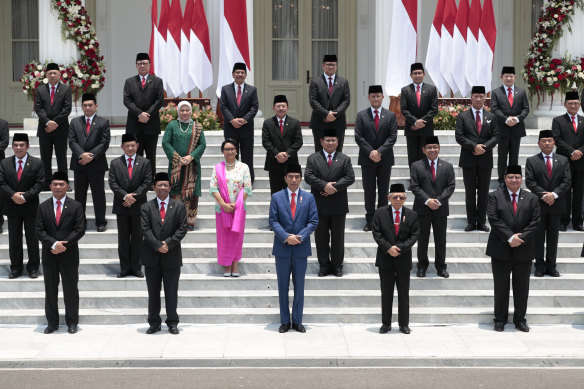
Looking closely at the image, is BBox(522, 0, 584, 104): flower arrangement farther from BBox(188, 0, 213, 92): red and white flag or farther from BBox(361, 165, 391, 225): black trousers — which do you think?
BBox(188, 0, 213, 92): red and white flag

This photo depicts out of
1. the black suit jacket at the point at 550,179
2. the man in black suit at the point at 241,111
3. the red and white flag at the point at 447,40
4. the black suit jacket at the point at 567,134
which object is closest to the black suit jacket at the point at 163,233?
the man in black suit at the point at 241,111

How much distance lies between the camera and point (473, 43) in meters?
19.8

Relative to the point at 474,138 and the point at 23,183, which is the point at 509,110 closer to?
the point at 474,138

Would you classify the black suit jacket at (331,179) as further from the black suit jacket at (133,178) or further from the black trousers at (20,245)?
the black trousers at (20,245)

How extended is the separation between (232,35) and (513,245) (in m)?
9.08

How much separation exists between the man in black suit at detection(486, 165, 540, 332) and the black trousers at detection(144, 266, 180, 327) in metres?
4.28

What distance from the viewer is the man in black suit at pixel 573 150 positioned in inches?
615

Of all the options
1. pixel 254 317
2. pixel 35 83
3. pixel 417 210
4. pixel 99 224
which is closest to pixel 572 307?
pixel 417 210

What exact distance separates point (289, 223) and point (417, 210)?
2.27 meters

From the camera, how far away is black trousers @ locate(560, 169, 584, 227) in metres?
15.7

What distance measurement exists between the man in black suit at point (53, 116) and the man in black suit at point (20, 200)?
1380mm

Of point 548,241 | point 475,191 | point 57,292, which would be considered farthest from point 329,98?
point 57,292

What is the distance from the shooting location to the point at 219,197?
47.6 feet

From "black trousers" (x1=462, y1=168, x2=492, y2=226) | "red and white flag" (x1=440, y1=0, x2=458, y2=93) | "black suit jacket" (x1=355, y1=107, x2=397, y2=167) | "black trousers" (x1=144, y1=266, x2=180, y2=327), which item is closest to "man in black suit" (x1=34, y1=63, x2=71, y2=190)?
"black trousers" (x1=144, y1=266, x2=180, y2=327)
